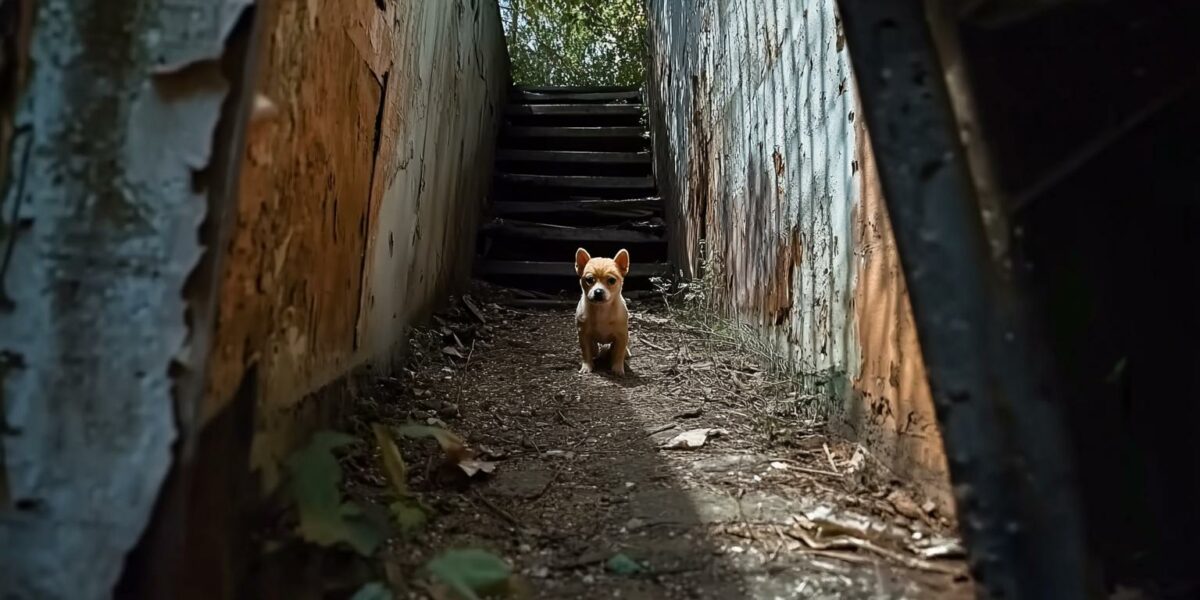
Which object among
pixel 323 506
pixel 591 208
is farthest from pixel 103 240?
pixel 591 208

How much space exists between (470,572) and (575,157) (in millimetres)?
5283

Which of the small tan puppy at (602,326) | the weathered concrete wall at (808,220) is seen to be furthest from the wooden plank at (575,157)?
the small tan puppy at (602,326)

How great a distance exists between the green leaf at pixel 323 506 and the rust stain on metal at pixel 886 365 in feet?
3.48

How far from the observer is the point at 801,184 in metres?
2.36

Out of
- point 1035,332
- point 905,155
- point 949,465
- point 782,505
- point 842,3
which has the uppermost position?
point 842,3

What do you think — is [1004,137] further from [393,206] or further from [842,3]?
[393,206]

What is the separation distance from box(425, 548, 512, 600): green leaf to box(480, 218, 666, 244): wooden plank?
13.8 feet

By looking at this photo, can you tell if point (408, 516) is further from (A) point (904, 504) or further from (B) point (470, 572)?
(A) point (904, 504)

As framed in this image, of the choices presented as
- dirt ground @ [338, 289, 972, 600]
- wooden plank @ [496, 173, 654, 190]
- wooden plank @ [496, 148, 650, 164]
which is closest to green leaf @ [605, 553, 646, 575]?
dirt ground @ [338, 289, 972, 600]

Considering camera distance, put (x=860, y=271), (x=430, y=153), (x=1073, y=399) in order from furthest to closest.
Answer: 1. (x=430, y=153)
2. (x=860, y=271)
3. (x=1073, y=399)

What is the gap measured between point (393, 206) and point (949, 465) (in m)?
1.92

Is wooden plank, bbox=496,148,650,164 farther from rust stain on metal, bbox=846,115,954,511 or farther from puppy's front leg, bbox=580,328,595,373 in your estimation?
rust stain on metal, bbox=846,115,954,511

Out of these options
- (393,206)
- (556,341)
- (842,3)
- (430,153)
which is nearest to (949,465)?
(842,3)

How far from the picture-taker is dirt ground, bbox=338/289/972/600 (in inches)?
48.5
